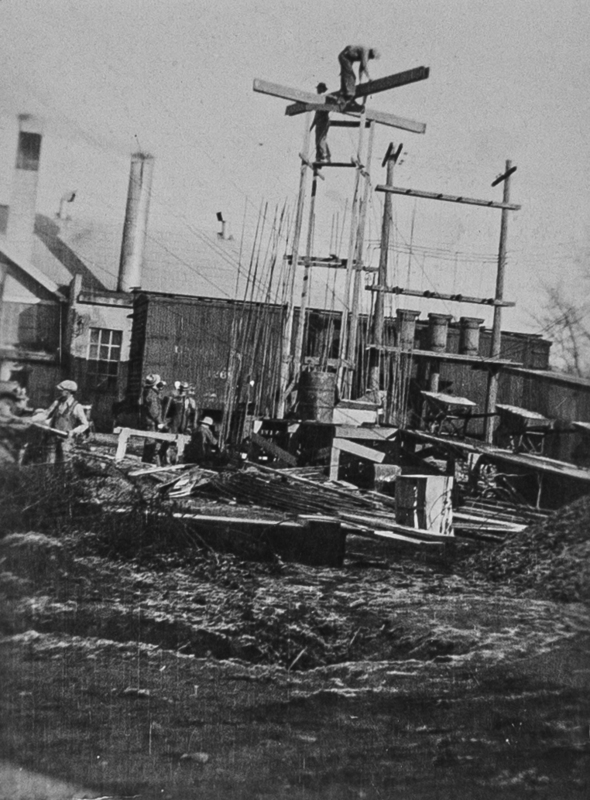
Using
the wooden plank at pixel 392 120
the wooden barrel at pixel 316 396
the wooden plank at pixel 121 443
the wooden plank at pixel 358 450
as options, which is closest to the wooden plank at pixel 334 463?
the wooden plank at pixel 358 450

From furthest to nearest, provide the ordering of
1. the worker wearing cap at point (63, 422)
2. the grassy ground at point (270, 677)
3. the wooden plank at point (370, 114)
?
the wooden plank at point (370, 114)
the worker wearing cap at point (63, 422)
the grassy ground at point (270, 677)

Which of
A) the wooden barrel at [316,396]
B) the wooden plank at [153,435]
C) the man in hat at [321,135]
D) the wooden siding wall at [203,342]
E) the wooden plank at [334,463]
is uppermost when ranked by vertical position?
the man in hat at [321,135]

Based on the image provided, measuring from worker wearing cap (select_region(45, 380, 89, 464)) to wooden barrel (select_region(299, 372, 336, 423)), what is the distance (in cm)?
87

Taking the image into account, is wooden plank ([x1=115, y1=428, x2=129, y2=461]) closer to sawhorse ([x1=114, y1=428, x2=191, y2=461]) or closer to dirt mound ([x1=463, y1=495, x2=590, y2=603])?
sawhorse ([x1=114, y1=428, x2=191, y2=461])

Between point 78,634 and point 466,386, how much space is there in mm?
1854

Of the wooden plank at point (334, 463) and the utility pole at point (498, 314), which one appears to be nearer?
the wooden plank at point (334, 463)

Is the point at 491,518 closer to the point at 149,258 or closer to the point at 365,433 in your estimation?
the point at 365,433

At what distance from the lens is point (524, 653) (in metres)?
3.11

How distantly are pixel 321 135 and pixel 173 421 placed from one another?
136cm

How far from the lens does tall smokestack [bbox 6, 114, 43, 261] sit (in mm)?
3086

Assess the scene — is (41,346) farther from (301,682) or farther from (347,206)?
(301,682)

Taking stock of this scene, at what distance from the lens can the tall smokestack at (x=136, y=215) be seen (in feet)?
10.5

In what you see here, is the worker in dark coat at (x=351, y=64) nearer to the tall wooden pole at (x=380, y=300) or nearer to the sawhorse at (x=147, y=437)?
the tall wooden pole at (x=380, y=300)

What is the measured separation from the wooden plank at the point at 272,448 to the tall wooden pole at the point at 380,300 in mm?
454
